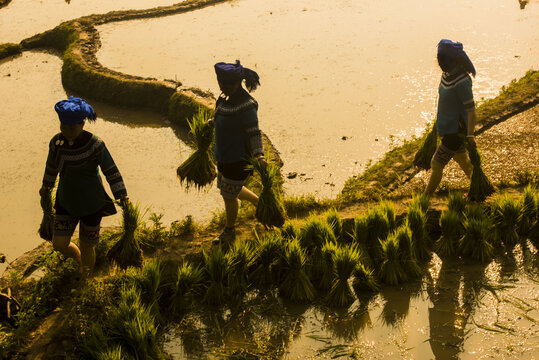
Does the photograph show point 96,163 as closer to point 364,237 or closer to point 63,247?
point 63,247

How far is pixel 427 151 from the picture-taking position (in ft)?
15.0

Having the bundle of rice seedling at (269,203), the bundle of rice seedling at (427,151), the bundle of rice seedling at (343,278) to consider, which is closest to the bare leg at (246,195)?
the bundle of rice seedling at (269,203)

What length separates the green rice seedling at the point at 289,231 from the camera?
3891 mm

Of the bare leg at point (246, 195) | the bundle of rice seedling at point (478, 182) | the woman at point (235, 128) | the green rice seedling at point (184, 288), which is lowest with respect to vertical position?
the green rice seedling at point (184, 288)

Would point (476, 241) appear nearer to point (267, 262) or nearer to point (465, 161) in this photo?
point (465, 161)

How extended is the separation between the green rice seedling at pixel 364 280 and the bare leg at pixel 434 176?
103cm

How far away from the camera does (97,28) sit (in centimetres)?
960

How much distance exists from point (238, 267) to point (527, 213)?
6.62 feet

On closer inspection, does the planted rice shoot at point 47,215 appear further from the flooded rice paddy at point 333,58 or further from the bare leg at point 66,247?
the flooded rice paddy at point 333,58

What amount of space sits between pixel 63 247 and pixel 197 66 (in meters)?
4.76

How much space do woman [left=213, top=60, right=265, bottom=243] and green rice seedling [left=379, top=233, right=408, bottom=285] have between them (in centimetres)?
96

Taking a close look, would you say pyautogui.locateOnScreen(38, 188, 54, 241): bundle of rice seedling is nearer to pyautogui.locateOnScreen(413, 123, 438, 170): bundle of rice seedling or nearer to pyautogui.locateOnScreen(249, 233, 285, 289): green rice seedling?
pyautogui.locateOnScreen(249, 233, 285, 289): green rice seedling

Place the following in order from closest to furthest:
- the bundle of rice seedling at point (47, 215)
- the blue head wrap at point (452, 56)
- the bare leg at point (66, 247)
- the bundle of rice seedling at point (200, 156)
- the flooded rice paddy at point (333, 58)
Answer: the bare leg at point (66, 247)
the bundle of rice seedling at point (47, 215)
the blue head wrap at point (452, 56)
the bundle of rice seedling at point (200, 156)
the flooded rice paddy at point (333, 58)

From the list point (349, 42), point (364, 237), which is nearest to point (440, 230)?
point (364, 237)
